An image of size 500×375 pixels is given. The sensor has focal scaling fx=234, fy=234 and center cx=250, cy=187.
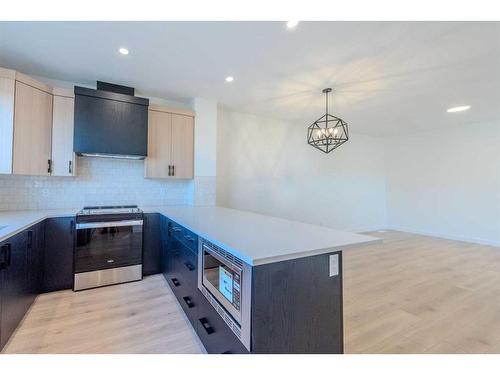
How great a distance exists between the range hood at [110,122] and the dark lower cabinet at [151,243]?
0.90 metres

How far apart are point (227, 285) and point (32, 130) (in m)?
2.90

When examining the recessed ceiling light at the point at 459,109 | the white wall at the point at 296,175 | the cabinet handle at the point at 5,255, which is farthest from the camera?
the white wall at the point at 296,175

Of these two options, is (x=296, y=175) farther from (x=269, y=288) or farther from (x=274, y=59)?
(x=269, y=288)

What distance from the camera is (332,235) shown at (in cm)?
161

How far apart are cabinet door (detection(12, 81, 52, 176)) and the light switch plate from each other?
10.7 feet

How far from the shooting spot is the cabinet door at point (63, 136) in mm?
2822

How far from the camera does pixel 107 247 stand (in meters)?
2.83

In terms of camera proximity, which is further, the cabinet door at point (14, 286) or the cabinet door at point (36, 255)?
the cabinet door at point (36, 255)

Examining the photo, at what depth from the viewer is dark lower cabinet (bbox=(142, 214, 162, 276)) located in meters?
3.09

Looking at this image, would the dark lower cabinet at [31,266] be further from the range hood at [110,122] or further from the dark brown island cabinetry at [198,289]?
the range hood at [110,122]

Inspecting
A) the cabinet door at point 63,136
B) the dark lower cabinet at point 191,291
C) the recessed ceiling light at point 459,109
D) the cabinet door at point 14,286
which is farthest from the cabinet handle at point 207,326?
the recessed ceiling light at point 459,109

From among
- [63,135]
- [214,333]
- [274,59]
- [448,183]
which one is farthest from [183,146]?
[448,183]
